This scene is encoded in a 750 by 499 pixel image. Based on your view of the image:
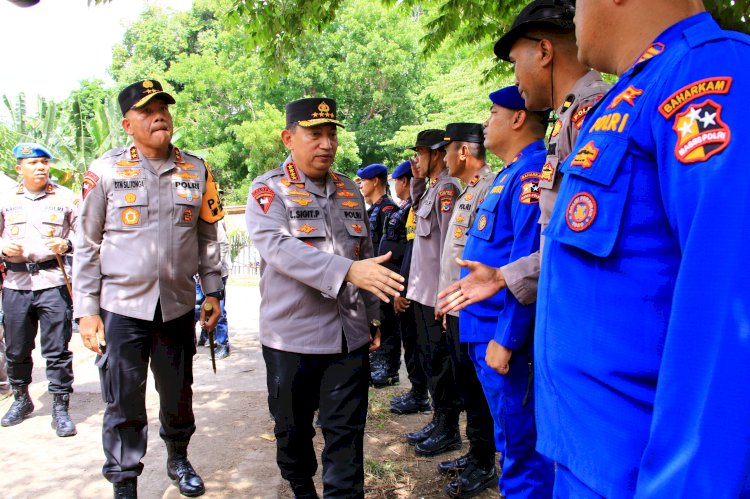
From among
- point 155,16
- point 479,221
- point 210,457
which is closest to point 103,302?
point 210,457

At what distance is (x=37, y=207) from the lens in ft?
17.6

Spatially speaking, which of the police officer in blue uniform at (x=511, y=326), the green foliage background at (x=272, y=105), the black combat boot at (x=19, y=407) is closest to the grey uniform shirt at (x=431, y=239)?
the police officer in blue uniform at (x=511, y=326)

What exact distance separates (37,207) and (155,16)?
43.2m

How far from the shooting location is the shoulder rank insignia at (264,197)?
3146mm

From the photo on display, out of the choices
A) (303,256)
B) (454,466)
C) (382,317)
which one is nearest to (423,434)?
(454,466)

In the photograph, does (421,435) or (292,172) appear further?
(421,435)

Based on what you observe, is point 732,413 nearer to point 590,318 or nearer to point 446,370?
point 590,318

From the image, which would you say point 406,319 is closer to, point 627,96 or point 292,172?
point 292,172

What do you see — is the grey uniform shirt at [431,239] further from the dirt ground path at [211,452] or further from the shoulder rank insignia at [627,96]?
the shoulder rank insignia at [627,96]

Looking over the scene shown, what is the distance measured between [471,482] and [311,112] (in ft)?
8.36

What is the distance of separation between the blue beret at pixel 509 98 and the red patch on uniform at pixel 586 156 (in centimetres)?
191

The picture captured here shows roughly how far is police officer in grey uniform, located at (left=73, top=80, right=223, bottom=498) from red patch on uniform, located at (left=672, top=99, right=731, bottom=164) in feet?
10.1

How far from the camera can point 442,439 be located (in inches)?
174

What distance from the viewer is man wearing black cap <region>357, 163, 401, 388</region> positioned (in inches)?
254
